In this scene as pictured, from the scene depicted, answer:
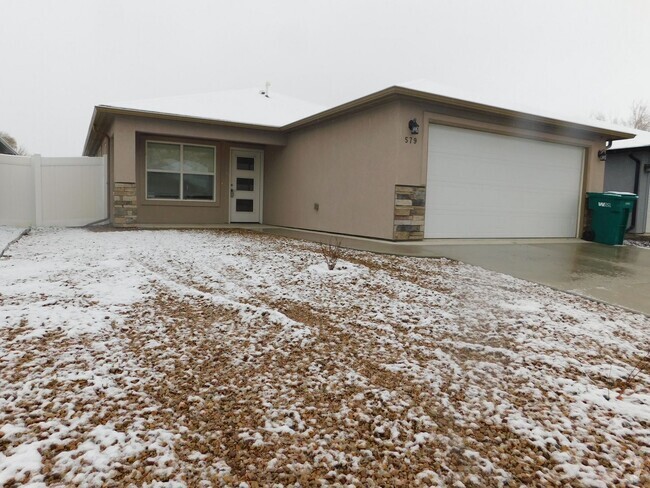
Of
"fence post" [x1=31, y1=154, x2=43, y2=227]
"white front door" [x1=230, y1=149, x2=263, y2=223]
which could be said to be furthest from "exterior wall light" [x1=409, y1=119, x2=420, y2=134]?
"fence post" [x1=31, y1=154, x2=43, y2=227]

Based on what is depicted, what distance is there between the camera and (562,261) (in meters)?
6.21

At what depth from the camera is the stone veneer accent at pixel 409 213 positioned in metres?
7.20

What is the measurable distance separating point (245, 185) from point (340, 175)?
13.2ft

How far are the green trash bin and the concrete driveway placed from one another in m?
0.40

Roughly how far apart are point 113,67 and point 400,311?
30.7m

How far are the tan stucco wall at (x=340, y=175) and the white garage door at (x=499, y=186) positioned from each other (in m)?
0.90

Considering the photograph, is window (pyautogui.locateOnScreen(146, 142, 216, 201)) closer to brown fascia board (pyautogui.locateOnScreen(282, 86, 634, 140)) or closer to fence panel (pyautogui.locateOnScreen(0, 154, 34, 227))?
fence panel (pyautogui.locateOnScreen(0, 154, 34, 227))

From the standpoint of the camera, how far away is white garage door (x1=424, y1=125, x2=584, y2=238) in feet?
25.5

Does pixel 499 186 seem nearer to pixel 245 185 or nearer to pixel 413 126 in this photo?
pixel 413 126

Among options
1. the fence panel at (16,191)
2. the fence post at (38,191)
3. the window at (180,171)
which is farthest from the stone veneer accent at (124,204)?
the fence panel at (16,191)

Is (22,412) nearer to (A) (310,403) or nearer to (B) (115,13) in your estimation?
(A) (310,403)

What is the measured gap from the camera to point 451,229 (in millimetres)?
7984

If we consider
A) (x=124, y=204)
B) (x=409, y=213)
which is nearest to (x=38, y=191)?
(x=124, y=204)

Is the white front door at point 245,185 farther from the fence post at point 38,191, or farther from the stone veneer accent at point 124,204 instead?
the fence post at point 38,191
